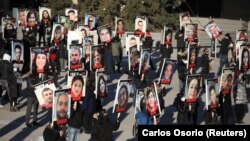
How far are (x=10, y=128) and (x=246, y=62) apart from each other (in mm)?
7639

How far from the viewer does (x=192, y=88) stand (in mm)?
16016

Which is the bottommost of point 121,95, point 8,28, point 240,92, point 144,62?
point 240,92

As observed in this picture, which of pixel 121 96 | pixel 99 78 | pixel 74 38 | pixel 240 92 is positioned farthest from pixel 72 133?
pixel 74 38

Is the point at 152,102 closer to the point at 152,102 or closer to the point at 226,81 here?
the point at 152,102

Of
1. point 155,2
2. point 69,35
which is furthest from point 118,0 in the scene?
point 69,35

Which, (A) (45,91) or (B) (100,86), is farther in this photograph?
(B) (100,86)

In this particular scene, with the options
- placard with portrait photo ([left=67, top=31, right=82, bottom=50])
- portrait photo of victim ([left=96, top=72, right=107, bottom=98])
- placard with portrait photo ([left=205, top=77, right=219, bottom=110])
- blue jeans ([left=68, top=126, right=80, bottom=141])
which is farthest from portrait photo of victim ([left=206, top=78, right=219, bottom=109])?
placard with portrait photo ([left=67, top=31, right=82, bottom=50])

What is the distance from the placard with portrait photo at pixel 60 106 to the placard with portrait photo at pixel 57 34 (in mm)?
9897

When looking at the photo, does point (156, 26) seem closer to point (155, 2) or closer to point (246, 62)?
point (155, 2)

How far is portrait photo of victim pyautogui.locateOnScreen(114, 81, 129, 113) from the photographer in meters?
14.9

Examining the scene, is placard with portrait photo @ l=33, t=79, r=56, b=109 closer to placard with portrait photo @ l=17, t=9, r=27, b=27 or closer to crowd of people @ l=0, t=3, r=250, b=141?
crowd of people @ l=0, t=3, r=250, b=141

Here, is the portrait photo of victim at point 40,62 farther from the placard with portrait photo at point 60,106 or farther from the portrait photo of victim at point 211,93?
the portrait photo of victim at point 211,93

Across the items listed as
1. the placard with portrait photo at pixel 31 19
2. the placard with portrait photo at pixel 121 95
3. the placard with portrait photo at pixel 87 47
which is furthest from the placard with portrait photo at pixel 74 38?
the placard with portrait photo at pixel 121 95

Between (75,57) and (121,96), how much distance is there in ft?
16.9
